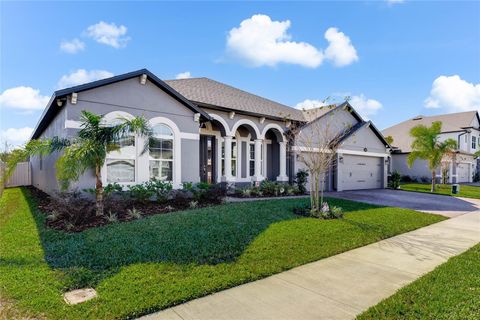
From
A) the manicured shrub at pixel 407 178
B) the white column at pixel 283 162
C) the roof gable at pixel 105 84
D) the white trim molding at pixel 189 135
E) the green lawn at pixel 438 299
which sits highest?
the roof gable at pixel 105 84

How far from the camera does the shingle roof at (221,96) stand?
44.0 ft

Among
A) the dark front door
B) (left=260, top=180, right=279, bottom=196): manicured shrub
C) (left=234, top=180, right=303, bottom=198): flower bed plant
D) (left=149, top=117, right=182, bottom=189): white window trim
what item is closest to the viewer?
(left=149, top=117, right=182, bottom=189): white window trim

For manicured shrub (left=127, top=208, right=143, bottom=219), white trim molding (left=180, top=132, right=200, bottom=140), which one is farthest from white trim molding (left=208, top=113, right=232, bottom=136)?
manicured shrub (left=127, top=208, right=143, bottom=219)

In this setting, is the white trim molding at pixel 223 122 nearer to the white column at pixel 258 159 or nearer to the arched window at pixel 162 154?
the white column at pixel 258 159

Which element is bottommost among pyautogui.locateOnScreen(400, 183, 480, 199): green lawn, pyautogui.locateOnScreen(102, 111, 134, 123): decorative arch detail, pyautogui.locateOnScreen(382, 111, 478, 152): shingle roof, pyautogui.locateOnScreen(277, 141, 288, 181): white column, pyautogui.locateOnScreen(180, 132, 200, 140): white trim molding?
pyautogui.locateOnScreen(400, 183, 480, 199): green lawn

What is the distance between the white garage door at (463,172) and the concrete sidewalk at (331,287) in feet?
95.8

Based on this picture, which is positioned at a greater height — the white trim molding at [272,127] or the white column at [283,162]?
the white trim molding at [272,127]

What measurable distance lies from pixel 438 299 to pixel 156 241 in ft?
16.4

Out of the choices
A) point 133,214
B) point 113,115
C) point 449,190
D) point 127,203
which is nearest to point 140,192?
point 127,203

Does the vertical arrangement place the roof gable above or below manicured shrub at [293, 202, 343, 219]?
above

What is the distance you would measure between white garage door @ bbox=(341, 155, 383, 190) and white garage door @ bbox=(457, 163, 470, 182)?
49.8 feet

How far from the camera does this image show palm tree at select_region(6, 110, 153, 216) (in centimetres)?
738

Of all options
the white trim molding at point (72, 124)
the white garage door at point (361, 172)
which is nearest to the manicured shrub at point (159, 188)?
the white trim molding at point (72, 124)

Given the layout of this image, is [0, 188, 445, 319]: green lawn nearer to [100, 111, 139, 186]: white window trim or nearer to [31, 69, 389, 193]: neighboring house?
[100, 111, 139, 186]: white window trim
